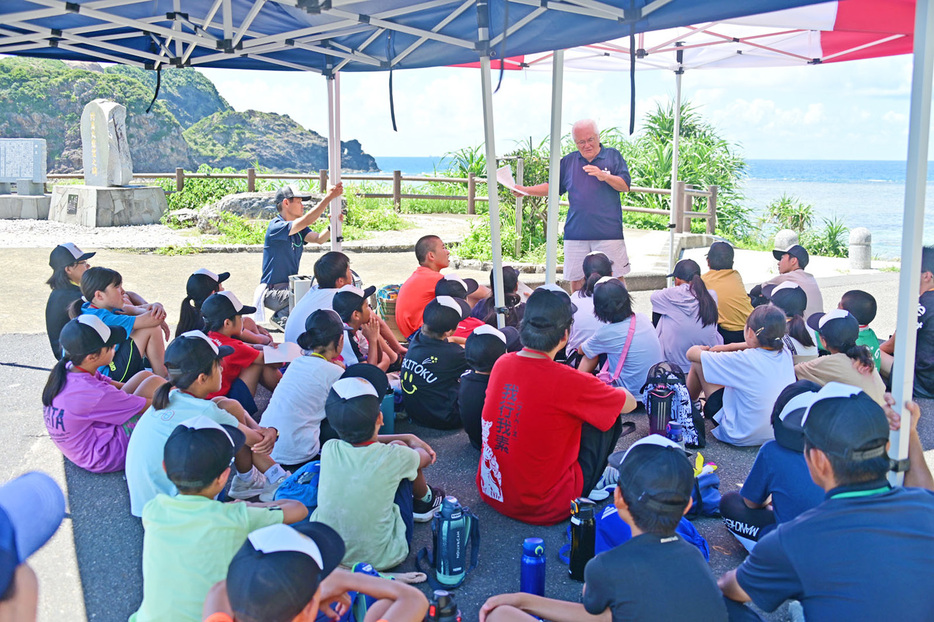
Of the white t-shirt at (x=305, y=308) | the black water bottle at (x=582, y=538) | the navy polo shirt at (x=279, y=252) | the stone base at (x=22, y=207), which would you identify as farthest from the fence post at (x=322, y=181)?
the black water bottle at (x=582, y=538)

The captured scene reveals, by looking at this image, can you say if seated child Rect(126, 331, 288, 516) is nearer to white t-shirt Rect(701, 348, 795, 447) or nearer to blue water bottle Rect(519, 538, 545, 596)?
blue water bottle Rect(519, 538, 545, 596)

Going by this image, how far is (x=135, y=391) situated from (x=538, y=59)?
511 centimetres

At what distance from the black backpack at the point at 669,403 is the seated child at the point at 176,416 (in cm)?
211

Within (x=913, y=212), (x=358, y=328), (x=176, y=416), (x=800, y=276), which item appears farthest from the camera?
(x=800, y=276)

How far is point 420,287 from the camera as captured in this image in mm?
5578

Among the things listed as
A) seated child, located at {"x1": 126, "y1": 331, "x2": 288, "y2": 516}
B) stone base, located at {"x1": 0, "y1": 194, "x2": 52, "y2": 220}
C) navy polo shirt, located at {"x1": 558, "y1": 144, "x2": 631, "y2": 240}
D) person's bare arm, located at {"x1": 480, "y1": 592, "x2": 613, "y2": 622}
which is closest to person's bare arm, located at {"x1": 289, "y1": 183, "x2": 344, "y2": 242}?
navy polo shirt, located at {"x1": 558, "y1": 144, "x2": 631, "y2": 240}

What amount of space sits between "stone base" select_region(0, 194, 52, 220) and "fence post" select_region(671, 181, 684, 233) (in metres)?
13.0

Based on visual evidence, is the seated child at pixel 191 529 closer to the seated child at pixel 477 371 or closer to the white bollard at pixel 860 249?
the seated child at pixel 477 371

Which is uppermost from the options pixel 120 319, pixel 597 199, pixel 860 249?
pixel 597 199

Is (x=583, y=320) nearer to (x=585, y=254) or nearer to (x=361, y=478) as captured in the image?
(x=585, y=254)

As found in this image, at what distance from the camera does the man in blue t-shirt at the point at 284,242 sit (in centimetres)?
665

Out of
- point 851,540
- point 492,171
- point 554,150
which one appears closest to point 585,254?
point 554,150

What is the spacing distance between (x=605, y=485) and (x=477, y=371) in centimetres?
87

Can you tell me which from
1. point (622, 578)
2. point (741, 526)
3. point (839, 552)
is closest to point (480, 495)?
point (741, 526)
